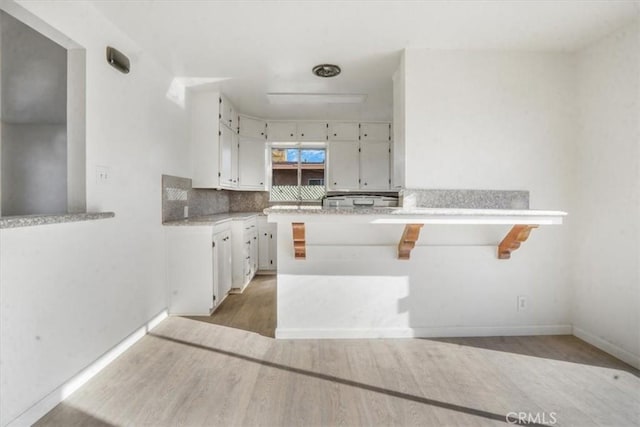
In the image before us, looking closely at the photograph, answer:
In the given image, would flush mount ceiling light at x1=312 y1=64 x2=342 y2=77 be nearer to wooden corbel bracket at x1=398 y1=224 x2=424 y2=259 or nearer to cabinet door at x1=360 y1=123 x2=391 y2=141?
wooden corbel bracket at x1=398 y1=224 x2=424 y2=259

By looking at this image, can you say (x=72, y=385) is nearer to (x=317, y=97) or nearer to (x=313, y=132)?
(x=317, y=97)

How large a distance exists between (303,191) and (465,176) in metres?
2.91

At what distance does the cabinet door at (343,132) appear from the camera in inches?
185

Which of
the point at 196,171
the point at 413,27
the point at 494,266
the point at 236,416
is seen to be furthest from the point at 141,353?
the point at 413,27

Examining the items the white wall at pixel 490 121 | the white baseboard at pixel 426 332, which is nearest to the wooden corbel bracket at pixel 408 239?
the white wall at pixel 490 121

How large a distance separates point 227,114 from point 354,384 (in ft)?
10.7

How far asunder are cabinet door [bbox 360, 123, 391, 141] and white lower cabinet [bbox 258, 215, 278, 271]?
194 cm

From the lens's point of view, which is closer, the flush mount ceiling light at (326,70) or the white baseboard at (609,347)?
the white baseboard at (609,347)

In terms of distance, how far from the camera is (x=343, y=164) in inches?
185

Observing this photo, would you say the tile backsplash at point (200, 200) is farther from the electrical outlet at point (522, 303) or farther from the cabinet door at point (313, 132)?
the electrical outlet at point (522, 303)

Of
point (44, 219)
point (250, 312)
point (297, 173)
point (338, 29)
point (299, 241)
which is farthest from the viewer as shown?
point (297, 173)

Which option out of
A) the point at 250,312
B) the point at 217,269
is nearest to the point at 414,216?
the point at 250,312

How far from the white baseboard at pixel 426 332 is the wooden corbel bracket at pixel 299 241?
59cm

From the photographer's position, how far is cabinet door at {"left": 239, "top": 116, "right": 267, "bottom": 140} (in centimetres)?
438
